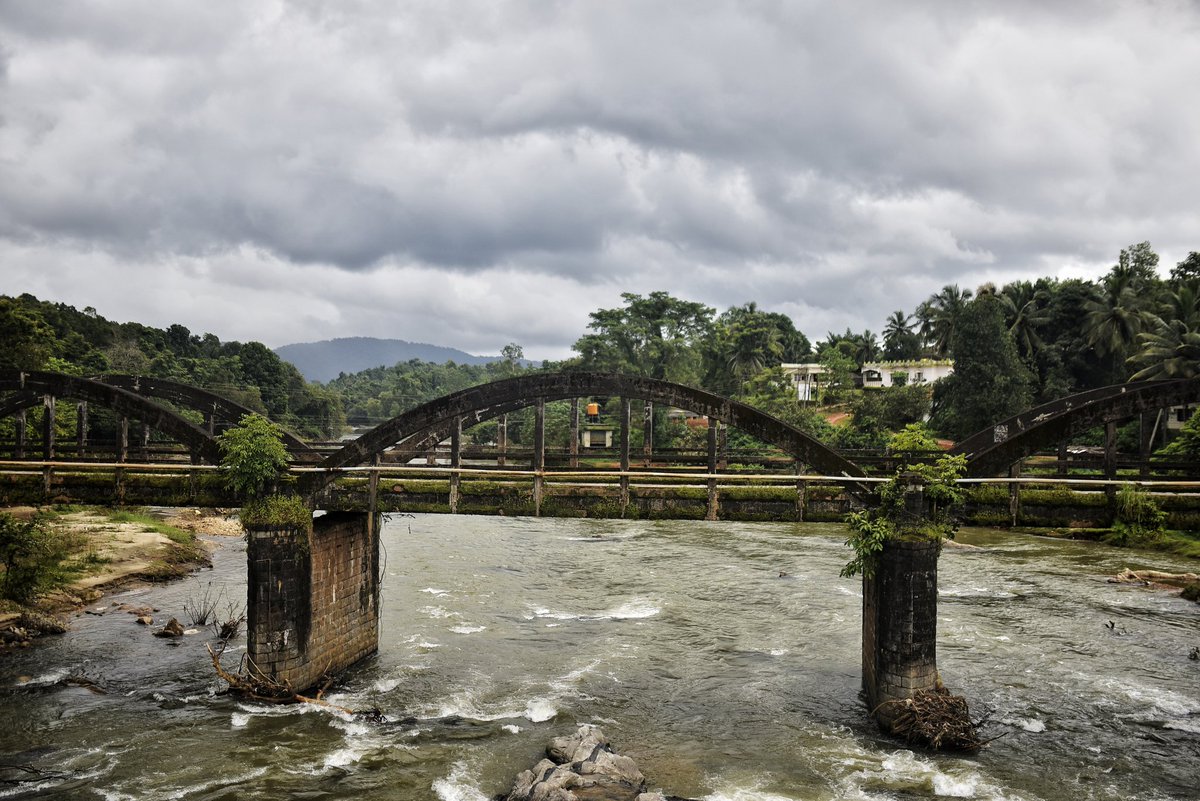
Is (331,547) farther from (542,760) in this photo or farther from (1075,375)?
(1075,375)

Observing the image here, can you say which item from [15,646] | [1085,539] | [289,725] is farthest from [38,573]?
[1085,539]

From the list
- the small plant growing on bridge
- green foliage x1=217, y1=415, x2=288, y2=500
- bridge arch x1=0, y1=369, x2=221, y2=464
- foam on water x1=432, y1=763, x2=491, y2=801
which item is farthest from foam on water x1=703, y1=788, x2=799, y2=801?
bridge arch x1=0, y1=369, x2=221, y2=464

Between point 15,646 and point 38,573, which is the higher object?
point 38,573

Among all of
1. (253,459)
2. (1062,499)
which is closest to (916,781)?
(1062,499)

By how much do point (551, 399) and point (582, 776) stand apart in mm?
8349

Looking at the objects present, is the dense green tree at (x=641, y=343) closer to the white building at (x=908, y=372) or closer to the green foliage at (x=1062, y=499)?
the white building at (x=908, y=372)

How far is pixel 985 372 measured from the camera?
178 feet

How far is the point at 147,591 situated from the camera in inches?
1121

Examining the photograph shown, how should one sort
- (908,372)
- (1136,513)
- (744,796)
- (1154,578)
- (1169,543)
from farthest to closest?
(908,372) < (1169,543) < (1154,578) < (1136,513) < (744,796)

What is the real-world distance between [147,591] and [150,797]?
53.2 ft

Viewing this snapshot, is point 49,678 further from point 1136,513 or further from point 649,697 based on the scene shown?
→ point 1136,513

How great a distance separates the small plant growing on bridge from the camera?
16.4 m

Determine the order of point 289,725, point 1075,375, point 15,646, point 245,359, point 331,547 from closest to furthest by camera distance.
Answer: point 289,725
point 331,547
point 15,646
point 1075,375
point 245,359

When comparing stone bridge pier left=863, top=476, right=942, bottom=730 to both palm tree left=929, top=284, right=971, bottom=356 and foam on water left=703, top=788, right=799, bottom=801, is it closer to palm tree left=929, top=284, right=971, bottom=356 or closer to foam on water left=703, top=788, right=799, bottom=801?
foam on water left=703, top=788, right=799, bottom=801
